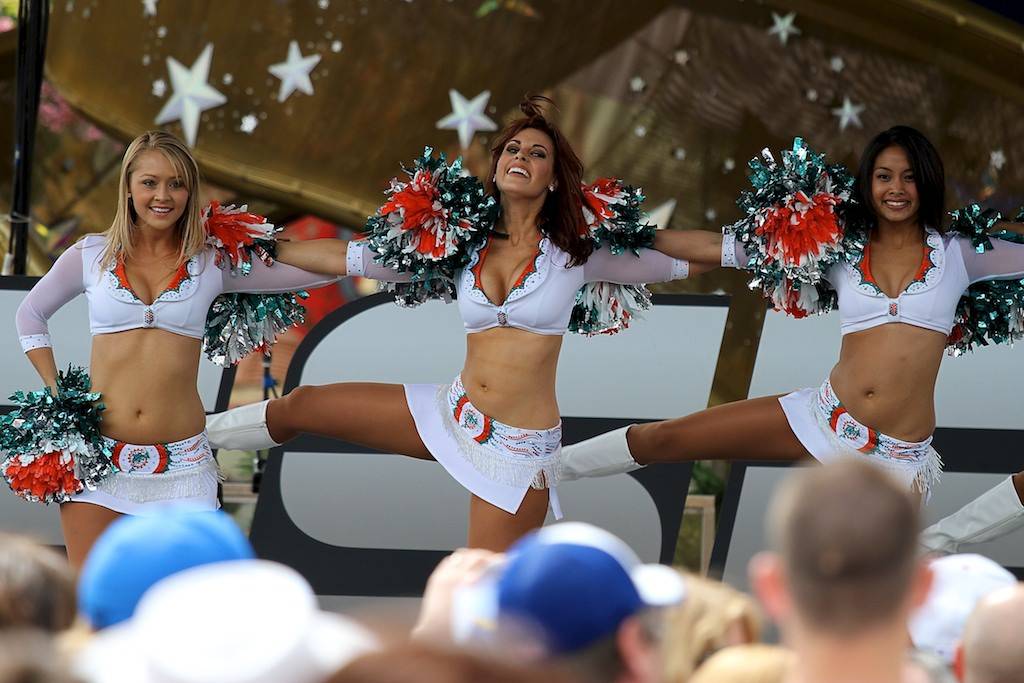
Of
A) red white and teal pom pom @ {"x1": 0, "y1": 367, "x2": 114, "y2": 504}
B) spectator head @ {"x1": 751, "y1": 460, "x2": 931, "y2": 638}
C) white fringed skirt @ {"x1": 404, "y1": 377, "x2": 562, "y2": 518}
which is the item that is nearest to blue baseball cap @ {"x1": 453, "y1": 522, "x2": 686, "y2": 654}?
spectator head @ {"x1": 751, "y1": 460, "x2": 931, "y2": 638}

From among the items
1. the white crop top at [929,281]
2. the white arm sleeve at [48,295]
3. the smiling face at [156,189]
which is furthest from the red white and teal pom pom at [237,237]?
the white crop top at [929,281]

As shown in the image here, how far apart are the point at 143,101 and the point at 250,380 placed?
45.9 inches

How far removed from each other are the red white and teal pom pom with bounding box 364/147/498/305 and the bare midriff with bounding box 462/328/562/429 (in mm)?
258

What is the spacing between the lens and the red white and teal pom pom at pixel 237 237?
407cm

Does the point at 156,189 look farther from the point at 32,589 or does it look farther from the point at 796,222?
the point at 32,589

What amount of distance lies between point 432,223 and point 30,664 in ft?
9.71

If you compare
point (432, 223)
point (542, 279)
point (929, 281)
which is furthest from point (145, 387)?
point (929, 281)

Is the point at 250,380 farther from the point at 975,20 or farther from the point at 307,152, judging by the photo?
the point at 975,20

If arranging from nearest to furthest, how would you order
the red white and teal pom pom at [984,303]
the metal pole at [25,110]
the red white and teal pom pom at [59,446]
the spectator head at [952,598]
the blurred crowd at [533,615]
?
the blurred crowd at [533,615] → the spectator head at [952,598] → the red white and teal pom pom at [59,446] → the red white and teal pom pom at [984,303] → the metal pole at [25,110]

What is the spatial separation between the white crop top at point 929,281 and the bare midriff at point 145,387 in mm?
1597

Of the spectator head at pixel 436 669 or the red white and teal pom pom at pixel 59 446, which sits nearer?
the spectator head at pixel 436 669

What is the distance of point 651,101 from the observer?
5293 mm

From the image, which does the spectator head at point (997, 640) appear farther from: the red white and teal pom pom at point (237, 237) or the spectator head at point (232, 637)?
the red white and teal pom pom at point (237, 237)

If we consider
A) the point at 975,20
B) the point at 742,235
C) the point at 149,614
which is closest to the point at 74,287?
the point at 742,235
